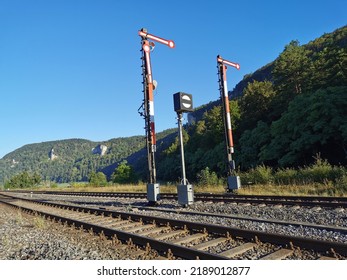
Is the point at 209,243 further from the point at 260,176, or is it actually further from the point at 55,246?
the point at 260,176

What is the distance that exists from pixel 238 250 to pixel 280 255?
28.3 inches

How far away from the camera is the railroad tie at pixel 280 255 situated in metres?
4.77

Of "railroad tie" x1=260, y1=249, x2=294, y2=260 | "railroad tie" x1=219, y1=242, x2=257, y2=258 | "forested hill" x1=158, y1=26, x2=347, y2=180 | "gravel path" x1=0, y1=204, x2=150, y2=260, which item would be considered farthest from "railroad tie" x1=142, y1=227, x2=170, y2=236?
"forested hill" x1=158, y1=26, x2=347, y2=180

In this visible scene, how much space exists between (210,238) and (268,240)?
4.28 ft

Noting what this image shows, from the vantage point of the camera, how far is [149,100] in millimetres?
14188

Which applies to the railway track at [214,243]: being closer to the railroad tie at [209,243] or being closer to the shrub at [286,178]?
the railroad tie at [209,243]

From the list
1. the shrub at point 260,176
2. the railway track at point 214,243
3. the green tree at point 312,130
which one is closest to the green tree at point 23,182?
the green tree at point 312,130

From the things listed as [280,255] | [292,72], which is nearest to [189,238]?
[280,255]

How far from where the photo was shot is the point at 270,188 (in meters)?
15.7

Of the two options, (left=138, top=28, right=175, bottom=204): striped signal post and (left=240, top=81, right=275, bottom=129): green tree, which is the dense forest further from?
(left=138, top=28, right=175, bottom=204): striped signal post

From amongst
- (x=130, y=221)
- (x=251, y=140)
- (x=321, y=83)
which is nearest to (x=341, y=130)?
(x=321, y=83)

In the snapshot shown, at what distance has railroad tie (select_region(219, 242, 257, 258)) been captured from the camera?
508cm

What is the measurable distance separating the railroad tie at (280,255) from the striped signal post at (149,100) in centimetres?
881
